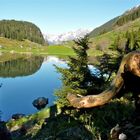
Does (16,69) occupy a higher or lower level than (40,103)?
higher

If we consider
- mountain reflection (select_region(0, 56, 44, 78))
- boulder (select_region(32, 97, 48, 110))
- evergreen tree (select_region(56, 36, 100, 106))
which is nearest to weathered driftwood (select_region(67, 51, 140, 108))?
evergreen tree (select_region(56, 36, 100, 106))

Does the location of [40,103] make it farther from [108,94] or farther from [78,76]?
[108,94]

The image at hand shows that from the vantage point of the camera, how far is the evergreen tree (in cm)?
2644

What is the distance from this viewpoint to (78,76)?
Result: 87.5 feet

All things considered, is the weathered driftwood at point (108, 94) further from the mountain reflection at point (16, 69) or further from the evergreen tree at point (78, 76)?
the mountain reflection at point (16, 69)

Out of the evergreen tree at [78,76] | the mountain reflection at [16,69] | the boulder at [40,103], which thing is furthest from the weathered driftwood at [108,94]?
the mountain reflection at [16,69]

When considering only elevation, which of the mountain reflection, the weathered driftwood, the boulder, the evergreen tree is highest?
the weathered driftwood

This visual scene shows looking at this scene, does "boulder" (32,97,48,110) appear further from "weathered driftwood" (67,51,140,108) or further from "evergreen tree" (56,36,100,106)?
"weathered driftwood" (67,51,140,108)

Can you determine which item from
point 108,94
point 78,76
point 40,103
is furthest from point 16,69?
point 108,94

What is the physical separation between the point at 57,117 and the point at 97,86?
16.2 ft

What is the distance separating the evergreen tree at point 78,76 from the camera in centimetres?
2644

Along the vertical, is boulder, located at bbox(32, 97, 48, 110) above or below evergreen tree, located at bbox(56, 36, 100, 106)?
below

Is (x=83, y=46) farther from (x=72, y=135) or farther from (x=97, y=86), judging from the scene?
(x=72, y=135)

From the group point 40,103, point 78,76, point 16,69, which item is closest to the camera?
point 78,76
